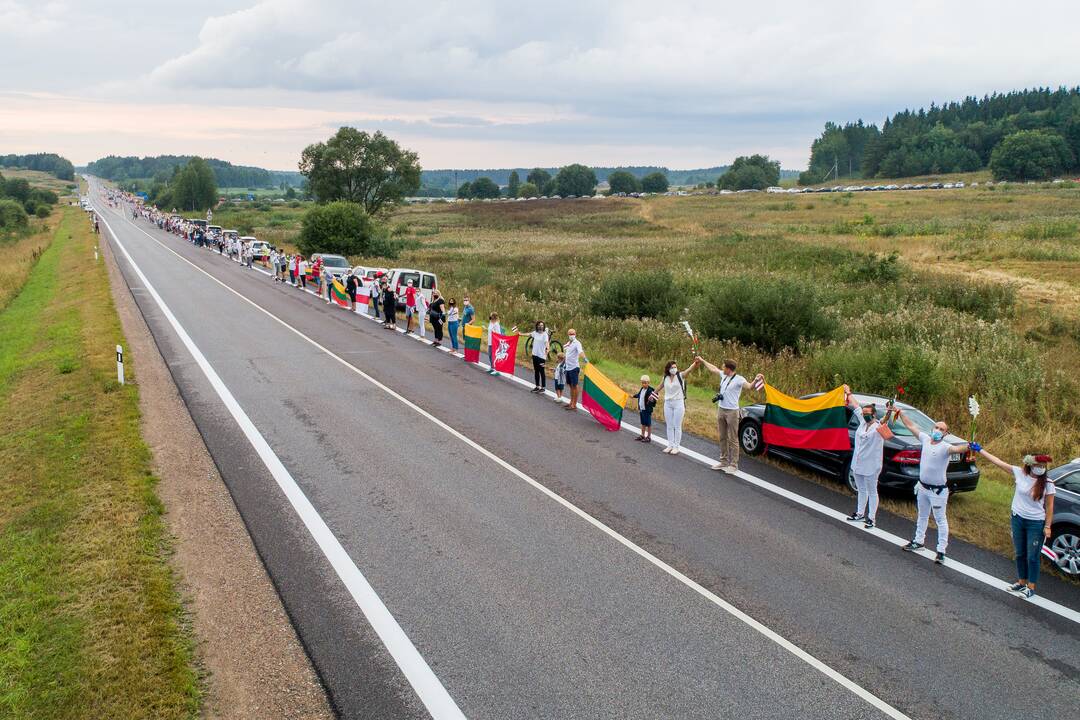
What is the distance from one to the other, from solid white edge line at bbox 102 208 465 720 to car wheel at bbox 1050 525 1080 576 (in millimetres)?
7424

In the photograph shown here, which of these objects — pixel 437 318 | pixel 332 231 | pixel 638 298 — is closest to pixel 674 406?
pixel 437 318

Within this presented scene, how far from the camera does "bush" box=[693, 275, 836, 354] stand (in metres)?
22.7

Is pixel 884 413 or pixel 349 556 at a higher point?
pixel 884 413

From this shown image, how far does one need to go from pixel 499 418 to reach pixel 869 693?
9.71m

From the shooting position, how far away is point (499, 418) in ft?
51.1

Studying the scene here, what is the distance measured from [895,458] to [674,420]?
3.72m

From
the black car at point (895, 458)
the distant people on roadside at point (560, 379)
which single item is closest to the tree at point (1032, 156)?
the distant people on roadside at point (560, 379)

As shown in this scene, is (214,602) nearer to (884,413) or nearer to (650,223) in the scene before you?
(884,413)

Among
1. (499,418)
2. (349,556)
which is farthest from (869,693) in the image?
(499,418)

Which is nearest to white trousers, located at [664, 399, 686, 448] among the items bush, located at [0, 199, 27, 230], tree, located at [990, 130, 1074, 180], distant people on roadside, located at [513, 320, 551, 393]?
distant people on roadside, located at [513, 320, 551, 393]

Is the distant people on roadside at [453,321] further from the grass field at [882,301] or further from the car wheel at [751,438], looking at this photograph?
the car wheel at [751,438]

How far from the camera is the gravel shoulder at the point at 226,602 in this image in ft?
21.3

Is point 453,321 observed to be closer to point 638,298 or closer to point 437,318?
point 437,318

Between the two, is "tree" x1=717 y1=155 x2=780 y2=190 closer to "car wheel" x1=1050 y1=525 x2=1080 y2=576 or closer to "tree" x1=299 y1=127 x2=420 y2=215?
"tree" x1=299 y1=127 x2=420 y2=215
